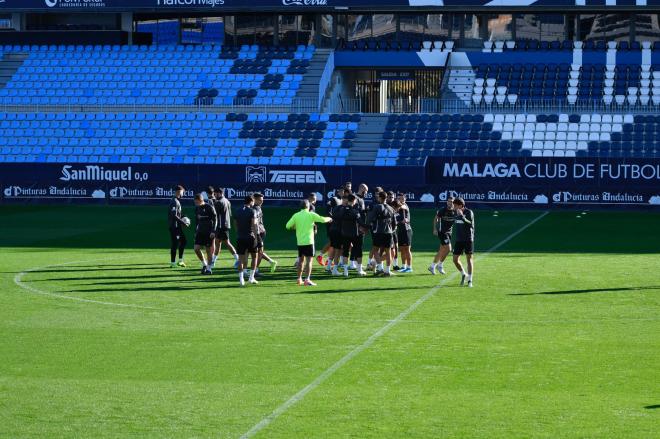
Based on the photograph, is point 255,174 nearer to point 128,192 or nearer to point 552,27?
point 128,192

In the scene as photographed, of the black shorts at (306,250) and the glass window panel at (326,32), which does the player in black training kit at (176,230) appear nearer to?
the black shorts at (306,250)

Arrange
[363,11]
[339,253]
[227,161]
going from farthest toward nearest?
[363,11], [227,161], [339,253]

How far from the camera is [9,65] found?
64625 millimetres

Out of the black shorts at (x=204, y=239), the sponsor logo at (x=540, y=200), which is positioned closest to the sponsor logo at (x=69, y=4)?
the sponsor logo at (x=540, y=200)

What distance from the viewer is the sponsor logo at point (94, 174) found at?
172 feet

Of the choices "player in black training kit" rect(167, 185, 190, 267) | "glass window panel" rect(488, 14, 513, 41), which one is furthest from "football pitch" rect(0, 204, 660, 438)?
"glass window panel" rect(488, 14, 513, 41)

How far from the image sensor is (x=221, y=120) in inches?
2312

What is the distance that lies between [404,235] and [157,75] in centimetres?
3717

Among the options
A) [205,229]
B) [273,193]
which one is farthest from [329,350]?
[273,193]

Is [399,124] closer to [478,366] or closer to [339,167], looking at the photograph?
[339,167]

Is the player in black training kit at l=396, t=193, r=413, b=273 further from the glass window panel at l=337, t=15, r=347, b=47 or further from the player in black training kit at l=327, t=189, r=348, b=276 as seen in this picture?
the glass window panel at l=337, t=15, r=347, b=47

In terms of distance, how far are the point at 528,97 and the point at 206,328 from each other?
139 ft

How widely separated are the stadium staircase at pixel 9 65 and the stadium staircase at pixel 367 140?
20.1m

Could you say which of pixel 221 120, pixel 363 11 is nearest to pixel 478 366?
pixel 221 120
